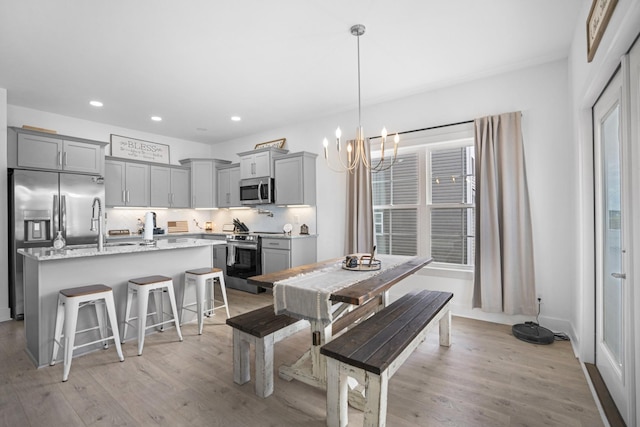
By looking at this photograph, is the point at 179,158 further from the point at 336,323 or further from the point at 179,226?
the point at 336,323

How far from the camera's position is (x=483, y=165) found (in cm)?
350

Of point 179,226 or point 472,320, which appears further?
point 179,226

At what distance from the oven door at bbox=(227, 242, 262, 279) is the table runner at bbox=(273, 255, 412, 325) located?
9.78 ft

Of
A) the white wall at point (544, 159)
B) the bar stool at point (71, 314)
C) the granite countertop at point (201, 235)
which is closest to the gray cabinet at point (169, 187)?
the granite countertop at point (201, 235)

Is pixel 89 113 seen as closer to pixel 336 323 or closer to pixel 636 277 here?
pixel 336 323

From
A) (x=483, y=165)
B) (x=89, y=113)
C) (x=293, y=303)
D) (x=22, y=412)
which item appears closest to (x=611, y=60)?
(x=483, y=165)

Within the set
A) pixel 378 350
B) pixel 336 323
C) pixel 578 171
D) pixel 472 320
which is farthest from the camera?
pixel 472 320

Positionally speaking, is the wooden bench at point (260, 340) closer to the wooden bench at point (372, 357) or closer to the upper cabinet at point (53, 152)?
the wooden bench at point (372, 357)

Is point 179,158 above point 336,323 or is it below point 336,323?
above

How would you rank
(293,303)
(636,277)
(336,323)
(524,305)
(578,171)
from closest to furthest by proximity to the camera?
(636,277) < (293,303) < (336,323) < (578,171) < (524,305)

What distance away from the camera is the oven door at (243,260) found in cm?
517

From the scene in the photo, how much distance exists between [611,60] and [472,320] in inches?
113

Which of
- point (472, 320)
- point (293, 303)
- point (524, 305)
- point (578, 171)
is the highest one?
point (578, 171)

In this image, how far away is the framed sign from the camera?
18.0ft
